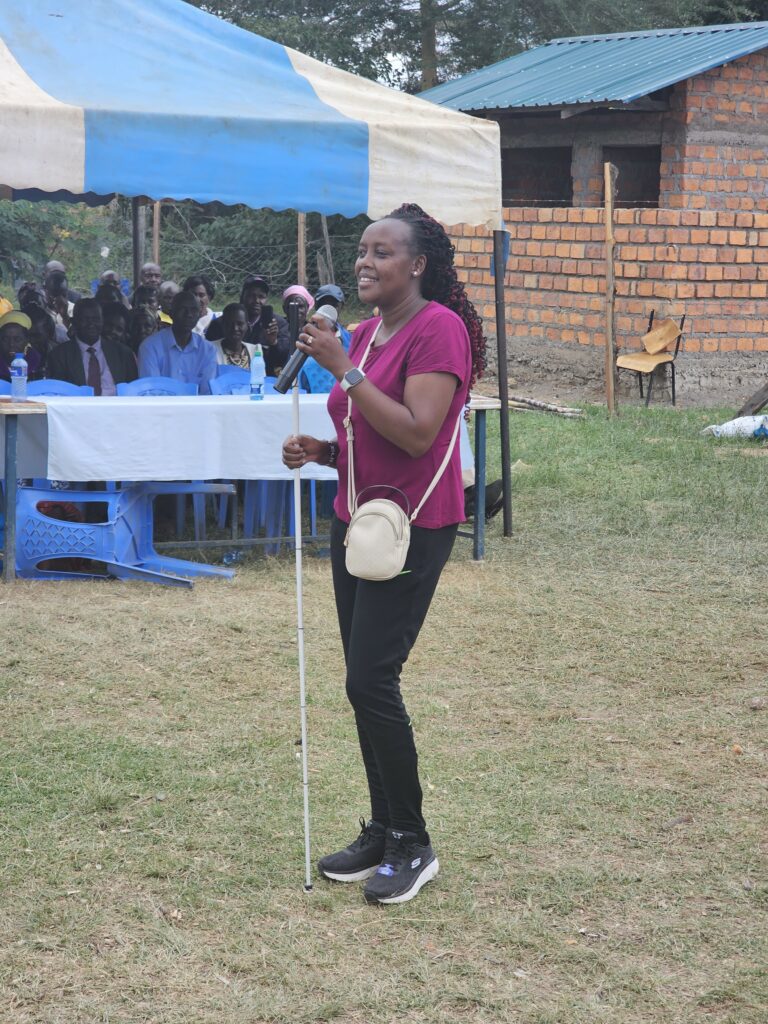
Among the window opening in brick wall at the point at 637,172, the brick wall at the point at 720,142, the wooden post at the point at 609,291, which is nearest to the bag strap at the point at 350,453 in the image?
the wooden post at the point at 609,291

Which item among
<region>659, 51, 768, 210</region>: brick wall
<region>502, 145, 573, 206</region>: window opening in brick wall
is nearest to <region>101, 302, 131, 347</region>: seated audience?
<region>659, 51, 768, 210</region>: brick wall

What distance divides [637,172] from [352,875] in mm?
13598

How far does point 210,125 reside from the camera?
7.41m

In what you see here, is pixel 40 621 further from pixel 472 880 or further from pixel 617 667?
pixel 472 880

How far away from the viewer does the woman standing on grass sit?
11.0 feet

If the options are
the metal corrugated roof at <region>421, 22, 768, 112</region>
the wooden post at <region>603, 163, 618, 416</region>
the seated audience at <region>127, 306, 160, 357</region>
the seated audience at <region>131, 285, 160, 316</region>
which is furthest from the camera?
the metal corrugated roof at <region>421, 22, 768, 112</region>

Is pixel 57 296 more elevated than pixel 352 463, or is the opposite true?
pixel 57 296

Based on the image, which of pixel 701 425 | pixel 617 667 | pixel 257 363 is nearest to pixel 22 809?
pixel 617 667

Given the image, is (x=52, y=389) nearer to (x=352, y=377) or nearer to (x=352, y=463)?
(x=352, y=463)

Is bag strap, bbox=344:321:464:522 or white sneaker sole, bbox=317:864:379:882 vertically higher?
bag strap, bbox=344:321:464:522

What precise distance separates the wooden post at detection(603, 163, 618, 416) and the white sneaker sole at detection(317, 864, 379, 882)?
10038mm

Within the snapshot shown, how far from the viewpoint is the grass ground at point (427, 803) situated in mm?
3336

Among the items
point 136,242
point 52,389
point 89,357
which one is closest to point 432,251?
point 52,389

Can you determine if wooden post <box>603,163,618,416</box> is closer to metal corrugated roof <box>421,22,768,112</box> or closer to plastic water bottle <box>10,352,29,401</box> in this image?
metal corrugated roof <box>421,22,768,112</box>
